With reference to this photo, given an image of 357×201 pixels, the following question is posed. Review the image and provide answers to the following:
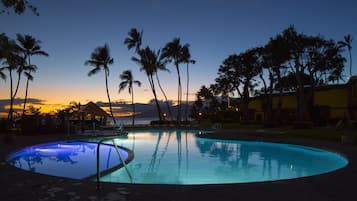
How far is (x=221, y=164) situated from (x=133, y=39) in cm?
2624

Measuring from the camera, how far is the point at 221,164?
1106cm

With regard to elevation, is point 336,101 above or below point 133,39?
below

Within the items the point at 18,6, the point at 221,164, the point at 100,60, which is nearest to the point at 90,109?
the point at 221,164

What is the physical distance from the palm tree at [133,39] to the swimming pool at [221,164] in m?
21.1

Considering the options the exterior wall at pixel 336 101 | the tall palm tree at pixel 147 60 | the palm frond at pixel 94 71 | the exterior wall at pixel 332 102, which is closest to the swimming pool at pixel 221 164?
the exterior wall at pixel 332 102

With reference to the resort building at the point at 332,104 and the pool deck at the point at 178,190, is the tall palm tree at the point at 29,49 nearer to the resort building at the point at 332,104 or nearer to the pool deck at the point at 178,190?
the resort building at the point at 332,104

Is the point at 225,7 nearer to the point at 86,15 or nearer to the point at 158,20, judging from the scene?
the point at 158,20

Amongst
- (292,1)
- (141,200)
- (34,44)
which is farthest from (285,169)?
(34,44)

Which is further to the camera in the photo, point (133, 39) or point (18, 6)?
point (133, 39)

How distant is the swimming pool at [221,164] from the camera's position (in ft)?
28.8

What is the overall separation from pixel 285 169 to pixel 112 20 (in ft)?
48.3

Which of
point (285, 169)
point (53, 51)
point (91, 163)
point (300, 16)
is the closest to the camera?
point (285, 169)

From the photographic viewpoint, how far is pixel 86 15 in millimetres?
18172

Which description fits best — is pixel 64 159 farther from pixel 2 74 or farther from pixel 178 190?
pixel 2 74
